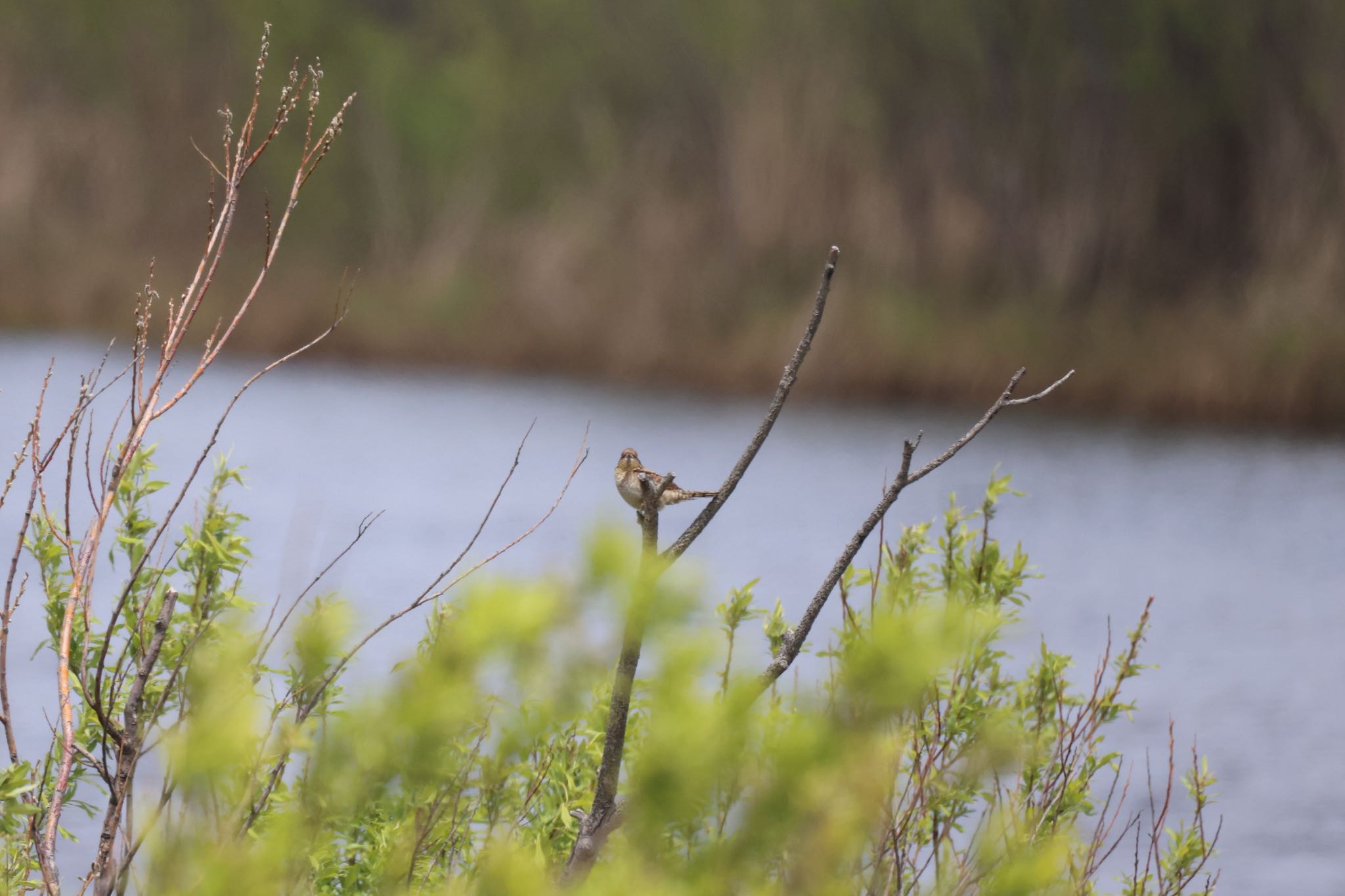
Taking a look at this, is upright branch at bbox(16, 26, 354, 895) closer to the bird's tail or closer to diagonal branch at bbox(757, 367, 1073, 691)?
the bird's tail

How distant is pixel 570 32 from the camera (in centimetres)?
3228

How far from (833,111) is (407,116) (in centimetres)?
1359

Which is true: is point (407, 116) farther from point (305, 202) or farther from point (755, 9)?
point (755, 9)

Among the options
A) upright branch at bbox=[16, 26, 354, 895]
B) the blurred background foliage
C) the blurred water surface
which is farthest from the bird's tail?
the blurred background foliage

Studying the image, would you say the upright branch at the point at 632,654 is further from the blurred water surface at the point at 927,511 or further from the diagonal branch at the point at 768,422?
the blurred water surface at the point at 927,511

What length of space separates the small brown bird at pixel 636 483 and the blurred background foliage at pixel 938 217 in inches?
791

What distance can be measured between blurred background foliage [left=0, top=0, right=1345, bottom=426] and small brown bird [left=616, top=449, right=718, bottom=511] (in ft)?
65.9

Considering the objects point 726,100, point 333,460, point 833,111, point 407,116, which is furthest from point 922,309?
point 407,116

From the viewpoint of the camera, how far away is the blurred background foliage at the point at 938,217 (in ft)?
Answer: 73.2

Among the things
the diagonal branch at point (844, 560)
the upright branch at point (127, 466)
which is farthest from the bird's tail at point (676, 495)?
the upright branch at point (127, 466)

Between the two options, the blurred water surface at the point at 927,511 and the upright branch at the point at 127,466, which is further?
the blurred water surface at the point at 927,511

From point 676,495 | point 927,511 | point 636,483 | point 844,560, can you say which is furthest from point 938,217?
point 844,560

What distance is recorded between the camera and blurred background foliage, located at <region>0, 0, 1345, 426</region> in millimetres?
22312

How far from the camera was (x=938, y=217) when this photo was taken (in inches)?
945
